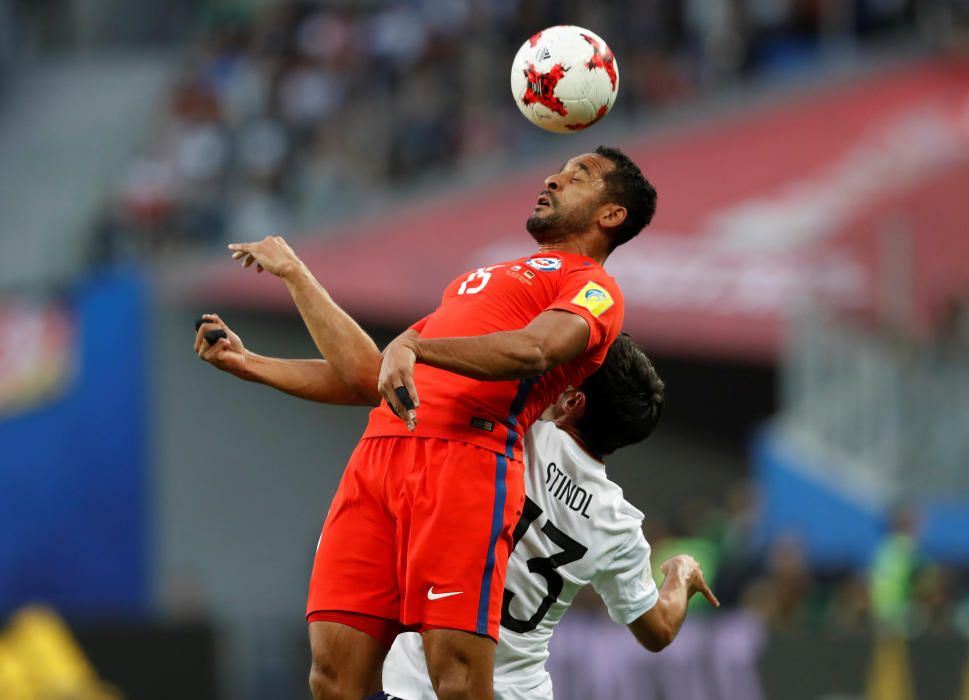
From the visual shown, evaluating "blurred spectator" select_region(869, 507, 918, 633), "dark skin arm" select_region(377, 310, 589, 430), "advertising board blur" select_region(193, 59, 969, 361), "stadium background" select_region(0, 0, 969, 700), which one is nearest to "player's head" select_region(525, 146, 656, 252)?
"dark skin arm" select_region(377, 310, 589, 430)

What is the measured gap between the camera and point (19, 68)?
2886 cm

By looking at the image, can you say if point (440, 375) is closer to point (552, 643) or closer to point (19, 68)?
point (552, 643)

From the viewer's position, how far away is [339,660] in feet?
20.7

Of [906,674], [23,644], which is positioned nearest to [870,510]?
[906,674]

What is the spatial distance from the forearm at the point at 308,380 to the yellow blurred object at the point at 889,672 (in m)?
7.80

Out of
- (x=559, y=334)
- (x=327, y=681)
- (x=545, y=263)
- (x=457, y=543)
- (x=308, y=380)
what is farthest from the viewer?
(x=308, y=380)

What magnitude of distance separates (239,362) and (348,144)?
14.6 m

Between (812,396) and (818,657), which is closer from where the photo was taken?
(818,657)

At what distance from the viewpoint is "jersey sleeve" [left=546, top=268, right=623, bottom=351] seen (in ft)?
20.2

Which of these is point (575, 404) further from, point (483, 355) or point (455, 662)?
point (455, 662)

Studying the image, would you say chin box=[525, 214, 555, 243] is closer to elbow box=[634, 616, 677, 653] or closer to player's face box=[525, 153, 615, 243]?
player's face box=[525, 153, 615, 243]

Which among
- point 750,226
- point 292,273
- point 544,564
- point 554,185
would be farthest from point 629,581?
point 750,226

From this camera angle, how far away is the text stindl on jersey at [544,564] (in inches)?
259

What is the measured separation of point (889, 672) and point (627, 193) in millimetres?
7950
